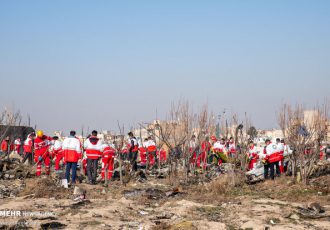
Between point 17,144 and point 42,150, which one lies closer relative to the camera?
point 42,150

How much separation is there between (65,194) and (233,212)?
4.47 m

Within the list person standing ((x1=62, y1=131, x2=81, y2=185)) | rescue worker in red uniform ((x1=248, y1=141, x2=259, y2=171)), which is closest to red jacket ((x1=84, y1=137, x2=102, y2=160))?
person standing ((x1=62, y1=131, x2=81, y2=185))

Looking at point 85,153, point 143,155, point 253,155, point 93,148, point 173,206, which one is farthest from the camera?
point 143,155

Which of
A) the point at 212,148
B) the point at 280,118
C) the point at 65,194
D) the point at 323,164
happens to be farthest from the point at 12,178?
the point at 323,164

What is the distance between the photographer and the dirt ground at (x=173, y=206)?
8172 millimetres

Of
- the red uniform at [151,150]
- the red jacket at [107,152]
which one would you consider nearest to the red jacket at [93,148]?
the red jacket at [107,152]

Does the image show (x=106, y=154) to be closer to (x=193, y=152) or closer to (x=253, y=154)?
(x=193, y=152)

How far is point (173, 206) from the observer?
392 inches

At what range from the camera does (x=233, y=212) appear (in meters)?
9.44

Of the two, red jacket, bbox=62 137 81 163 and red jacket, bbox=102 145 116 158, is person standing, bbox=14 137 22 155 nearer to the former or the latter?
red jacket, bbox=102 145 116 158

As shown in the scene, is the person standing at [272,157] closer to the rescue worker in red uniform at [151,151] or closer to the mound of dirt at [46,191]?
the rescue worker in red uniform at [151,151]

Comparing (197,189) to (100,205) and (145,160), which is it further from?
(145,160)

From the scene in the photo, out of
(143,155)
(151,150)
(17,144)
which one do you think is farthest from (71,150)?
(17,144)

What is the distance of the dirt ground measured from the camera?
8172 mm
